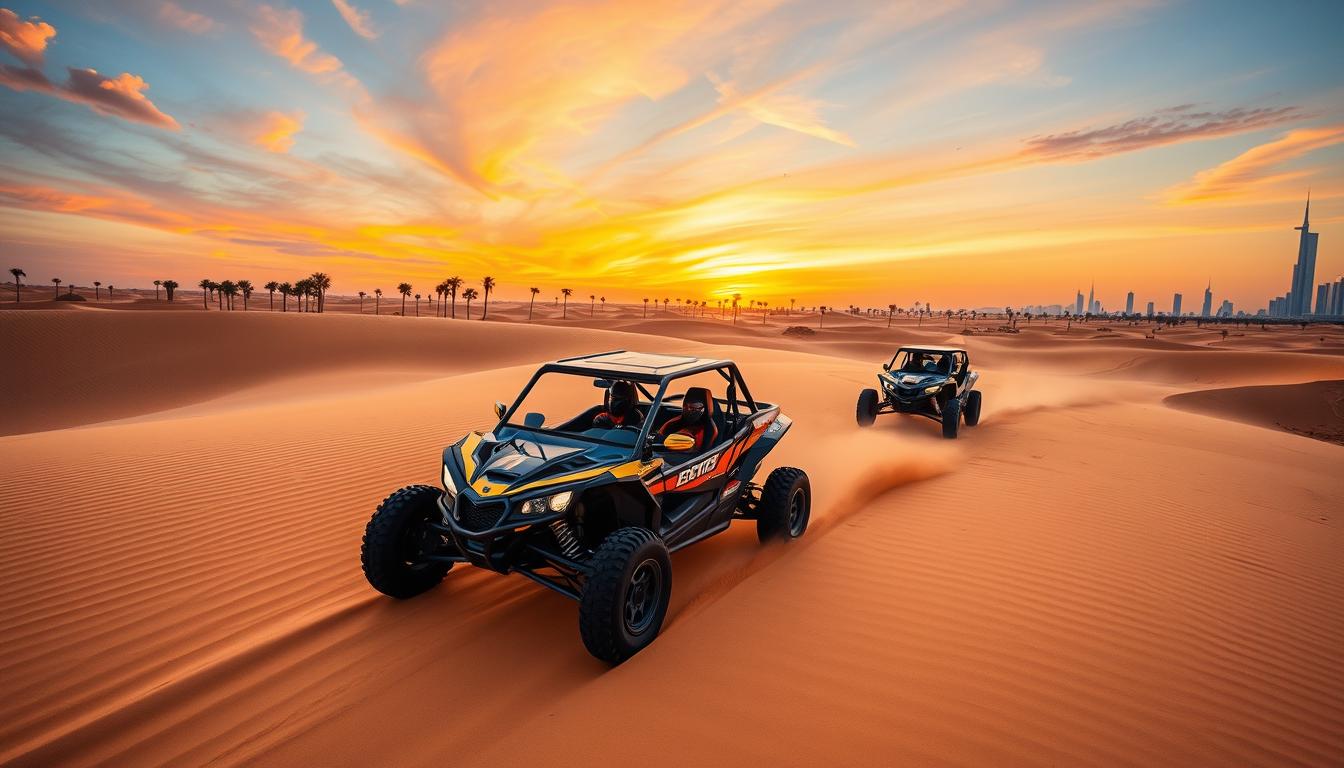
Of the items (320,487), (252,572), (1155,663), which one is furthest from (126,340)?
(1155,663)

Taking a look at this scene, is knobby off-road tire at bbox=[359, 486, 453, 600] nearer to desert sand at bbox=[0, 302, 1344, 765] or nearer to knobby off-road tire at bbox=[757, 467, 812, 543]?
desert sand at bbox=[0, 302, 1344, 765]

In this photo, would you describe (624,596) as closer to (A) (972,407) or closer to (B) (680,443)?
(B) (680,443)

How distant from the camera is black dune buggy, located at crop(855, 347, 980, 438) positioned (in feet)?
→ 39.3

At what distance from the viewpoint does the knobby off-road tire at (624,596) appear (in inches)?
135

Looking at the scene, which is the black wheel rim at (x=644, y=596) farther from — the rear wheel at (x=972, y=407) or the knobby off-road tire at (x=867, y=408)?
the rear wheel at (x=972, y=407)

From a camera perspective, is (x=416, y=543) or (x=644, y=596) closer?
(x=644, y=596)

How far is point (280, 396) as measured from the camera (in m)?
19.4

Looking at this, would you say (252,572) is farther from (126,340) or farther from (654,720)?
(126,340)

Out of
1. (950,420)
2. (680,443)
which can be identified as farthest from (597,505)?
(950,420)

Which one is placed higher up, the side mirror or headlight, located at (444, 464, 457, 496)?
the side mirror

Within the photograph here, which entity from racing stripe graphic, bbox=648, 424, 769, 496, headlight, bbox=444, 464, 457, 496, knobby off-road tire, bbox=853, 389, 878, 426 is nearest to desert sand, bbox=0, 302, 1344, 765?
racing stripe graphic, bbox=648, 424, 769, 496

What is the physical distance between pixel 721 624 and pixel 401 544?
245 cm

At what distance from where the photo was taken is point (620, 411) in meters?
5.57

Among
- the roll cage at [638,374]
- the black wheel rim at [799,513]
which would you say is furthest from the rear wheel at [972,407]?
the roll cage at [638,374]
